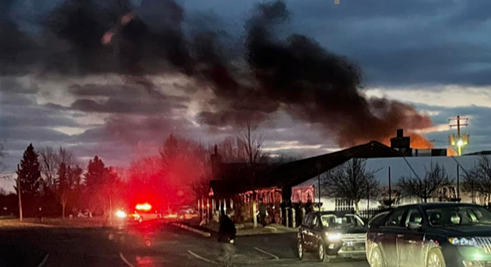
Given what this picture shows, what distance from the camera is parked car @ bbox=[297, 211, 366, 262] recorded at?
1919 centimetres

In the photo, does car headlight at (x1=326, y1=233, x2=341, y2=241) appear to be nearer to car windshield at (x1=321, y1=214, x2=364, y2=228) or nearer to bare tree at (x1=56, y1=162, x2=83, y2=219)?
car windshield at (x1=321, y1=214, x2=364, y2=228)

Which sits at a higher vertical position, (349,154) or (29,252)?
(349,154)

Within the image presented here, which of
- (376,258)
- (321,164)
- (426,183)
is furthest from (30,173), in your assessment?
(376,258)

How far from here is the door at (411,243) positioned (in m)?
12.7

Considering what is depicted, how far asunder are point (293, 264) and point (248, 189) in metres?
26.5

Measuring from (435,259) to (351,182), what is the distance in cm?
2604

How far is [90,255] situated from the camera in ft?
82.1

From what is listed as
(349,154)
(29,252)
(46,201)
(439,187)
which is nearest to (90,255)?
(29,252)

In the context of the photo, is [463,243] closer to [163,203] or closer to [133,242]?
[133,242]

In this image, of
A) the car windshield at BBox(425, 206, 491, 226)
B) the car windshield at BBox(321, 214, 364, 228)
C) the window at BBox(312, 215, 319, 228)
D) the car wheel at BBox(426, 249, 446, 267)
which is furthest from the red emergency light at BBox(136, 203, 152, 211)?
the car wheel at BBox(426, 249, 446, 267)

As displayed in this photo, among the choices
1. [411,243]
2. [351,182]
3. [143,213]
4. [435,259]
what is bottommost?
[143,213]

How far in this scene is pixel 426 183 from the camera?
38.9 meters

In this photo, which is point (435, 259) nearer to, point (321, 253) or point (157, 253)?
point (321, 253)

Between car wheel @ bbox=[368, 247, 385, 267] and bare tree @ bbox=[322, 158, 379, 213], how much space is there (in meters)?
21.6
